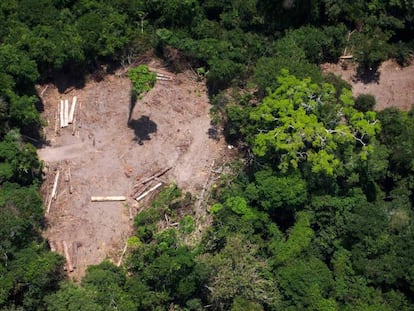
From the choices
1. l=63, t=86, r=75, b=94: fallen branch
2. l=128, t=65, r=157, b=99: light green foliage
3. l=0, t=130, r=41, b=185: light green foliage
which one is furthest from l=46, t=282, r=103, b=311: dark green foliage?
l=63, t=86, r=75, b=94: fallen branch

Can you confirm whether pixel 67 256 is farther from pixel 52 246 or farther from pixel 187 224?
pixel 187 224

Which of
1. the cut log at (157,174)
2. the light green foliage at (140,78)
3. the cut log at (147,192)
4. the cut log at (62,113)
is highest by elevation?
the light green foliage at (140,78)

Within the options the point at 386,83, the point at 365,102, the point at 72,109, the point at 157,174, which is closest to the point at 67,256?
the point at 157,174

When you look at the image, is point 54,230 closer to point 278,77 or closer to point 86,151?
point 86,151

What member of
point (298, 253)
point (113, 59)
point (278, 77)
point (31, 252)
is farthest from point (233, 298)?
point (113, 59)

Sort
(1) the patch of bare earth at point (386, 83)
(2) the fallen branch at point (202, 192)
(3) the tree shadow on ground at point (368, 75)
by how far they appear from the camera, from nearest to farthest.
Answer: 1. (2) the fallen branch at point (202, 192)
2. (1) the patch of bare earth at point (386, 83)
3. (3) the tree shadow on ground at point (368, 75)

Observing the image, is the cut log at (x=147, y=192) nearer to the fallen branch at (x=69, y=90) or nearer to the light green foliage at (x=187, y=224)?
the light green foliage at (x=187, y=224)

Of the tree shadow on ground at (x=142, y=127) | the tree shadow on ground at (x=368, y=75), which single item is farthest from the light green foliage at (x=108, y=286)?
the tree shadow on ground at (x=368, y=75)
